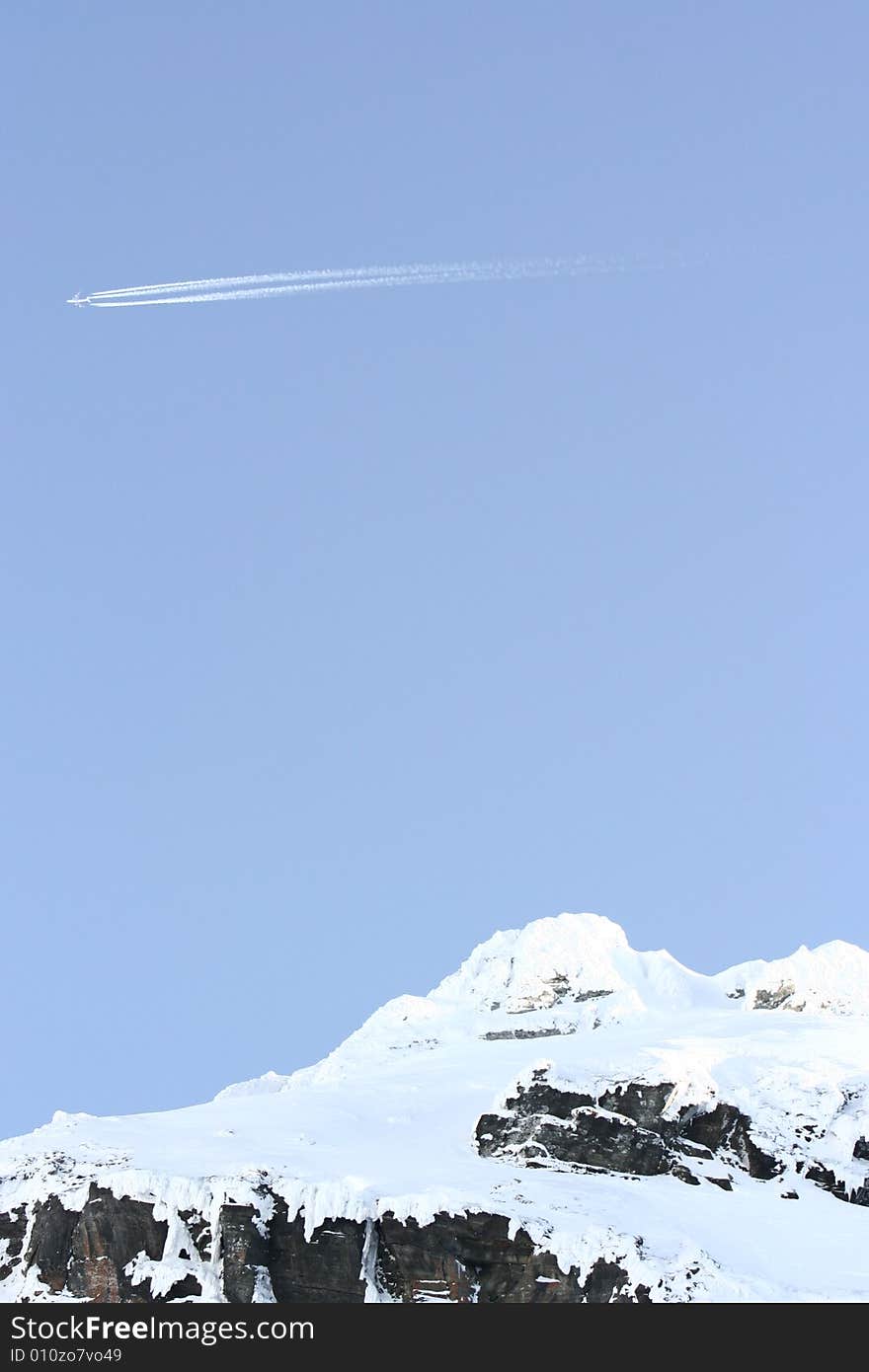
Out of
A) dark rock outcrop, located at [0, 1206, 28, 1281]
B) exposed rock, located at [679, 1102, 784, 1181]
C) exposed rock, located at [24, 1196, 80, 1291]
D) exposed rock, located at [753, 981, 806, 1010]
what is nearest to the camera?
exposed rock, located at [24, 1196, 80, 1291]

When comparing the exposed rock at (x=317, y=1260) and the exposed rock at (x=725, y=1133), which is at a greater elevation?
the exposed rock at (x=725, y=1133)

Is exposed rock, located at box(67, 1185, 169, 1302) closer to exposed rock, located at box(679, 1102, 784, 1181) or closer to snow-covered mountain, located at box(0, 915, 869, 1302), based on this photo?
snow-covered mountain, located at box(0, 915, 869, 1302)

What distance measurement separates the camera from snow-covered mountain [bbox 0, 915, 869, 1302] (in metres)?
99.3

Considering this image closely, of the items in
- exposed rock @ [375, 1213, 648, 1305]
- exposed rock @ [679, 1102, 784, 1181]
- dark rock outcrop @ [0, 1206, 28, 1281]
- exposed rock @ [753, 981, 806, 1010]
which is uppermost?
exposed rock @ [753, 981, 806, 1010]

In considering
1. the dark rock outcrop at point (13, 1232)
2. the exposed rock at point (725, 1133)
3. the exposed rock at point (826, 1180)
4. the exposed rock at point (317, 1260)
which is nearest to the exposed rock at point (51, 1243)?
the dark rock outcrop at point (13, 1232)

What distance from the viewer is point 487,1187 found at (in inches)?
4222

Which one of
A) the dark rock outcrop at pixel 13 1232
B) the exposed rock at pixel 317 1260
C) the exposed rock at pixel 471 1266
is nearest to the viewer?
the exposed rock at pixel 471 1266

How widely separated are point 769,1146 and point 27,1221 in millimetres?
57533

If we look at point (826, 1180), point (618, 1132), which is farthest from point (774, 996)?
point (618, 1132)

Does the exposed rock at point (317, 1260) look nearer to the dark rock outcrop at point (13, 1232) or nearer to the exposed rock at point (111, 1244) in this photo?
the exposed rock at point (111, 1244)

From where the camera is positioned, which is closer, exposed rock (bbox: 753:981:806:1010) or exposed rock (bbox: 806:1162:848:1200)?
exposed rock (bbox: 806:1162:848:1200)

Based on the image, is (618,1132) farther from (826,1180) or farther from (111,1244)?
(111,1244)

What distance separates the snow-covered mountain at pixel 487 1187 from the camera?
99.3m

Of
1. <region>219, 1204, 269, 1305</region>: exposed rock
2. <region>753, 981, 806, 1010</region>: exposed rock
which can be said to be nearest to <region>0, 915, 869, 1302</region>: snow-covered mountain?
<region>219, 1204, 269, 1305</region>: exposed rock
